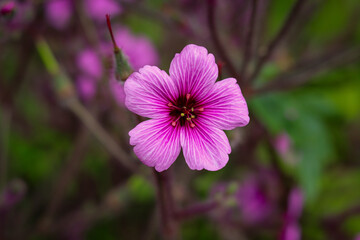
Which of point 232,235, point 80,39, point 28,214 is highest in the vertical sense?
point 80,39

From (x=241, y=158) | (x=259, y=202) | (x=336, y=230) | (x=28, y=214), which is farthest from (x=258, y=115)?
(x=28, y=214)

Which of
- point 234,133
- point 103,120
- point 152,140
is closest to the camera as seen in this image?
point 152,140

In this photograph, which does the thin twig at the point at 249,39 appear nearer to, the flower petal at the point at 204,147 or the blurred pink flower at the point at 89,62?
the flower petal at the point at 204,147

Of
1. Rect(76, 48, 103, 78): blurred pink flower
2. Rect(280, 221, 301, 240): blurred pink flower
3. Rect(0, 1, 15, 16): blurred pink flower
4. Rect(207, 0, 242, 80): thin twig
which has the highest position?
Rect(76, 48, 103, 78): blurred pink flower

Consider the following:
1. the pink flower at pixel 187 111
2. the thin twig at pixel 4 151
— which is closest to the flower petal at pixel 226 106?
the pink flower at pixel 187 111

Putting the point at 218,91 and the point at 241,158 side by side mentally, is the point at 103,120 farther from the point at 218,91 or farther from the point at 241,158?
the point at 218,91

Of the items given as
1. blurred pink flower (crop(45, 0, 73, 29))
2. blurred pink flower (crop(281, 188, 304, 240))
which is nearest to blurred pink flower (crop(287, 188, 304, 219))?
blurred pink flower (crop(281, 188, 304, 240))

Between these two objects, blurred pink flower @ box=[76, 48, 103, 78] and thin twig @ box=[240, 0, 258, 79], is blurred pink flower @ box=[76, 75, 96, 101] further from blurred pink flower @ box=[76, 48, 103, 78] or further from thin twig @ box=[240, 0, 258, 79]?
thin twig @ box=[240, 0, 258, 79]
